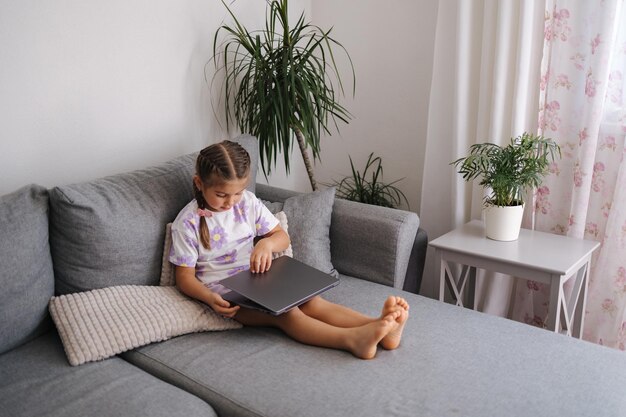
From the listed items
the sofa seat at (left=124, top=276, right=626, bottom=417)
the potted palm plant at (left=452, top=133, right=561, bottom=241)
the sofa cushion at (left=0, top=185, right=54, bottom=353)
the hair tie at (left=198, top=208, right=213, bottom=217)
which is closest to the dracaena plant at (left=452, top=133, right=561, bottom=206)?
the potted palm plant at (left=452, top=133, right=561, bottom=241)

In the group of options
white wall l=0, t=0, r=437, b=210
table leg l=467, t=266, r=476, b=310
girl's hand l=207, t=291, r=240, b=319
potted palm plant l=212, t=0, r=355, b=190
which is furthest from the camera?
table leg l=467, t=266, r=476, b=310

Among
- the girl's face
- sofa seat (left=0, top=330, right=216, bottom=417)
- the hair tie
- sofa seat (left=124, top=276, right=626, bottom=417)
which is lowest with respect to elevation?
sofa seat (left=0, top=330, right=216, bottom=417)

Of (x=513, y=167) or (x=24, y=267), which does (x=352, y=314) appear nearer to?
(x=513, y=167)

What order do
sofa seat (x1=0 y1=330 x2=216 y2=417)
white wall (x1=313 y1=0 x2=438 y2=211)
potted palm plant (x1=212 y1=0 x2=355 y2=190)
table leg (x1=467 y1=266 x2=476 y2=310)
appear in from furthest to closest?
1. white wall (x1=313 y1=0 x2=438 y2=211)
2. table leg (x1=467 y1=266 x2=476 y2=310)
3. potted palm plant (x1=212 y1=0 x2=355 y2=190)
4. sofa seat (x1=0 y1=330 x2=216 y2=417)

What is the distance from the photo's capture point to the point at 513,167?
6.82ft

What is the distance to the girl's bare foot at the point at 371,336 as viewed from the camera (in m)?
1.57

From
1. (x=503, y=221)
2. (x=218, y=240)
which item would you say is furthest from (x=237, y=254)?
(x=503, y=221)

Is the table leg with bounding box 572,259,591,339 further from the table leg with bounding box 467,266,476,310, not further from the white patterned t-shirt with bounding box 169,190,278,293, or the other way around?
the white patterned t-shirt with bounding box 169,190,278,293

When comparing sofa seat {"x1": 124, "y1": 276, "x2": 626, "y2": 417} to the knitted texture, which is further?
the knitted texture

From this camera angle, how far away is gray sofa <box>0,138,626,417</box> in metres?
1.40

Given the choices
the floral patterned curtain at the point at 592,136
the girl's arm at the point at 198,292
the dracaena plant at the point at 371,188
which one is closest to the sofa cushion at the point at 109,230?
the girl's arm at the point at 198,292

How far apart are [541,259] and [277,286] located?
36.9 inches

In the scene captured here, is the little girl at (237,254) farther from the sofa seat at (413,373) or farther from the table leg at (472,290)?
the table leg at (472,290)

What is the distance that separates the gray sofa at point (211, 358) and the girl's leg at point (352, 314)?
5 cm
